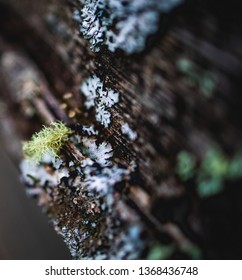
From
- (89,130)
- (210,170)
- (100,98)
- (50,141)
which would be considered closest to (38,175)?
(50,141)

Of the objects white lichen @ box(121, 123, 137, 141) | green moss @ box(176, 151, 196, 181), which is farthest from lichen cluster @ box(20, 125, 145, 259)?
green moss @ box(176, 151, 196, 181)

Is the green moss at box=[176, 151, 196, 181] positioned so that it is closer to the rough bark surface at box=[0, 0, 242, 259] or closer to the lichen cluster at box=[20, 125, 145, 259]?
the rough bark surface at box=[0, 0, 242, 259]

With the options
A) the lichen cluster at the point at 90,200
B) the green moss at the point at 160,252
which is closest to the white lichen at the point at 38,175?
the lichen cluster at the point at 90,200

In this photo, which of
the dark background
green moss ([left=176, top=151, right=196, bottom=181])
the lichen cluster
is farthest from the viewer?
the dark background

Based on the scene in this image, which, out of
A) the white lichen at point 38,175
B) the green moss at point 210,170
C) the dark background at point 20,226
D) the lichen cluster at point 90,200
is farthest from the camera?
the dark background at point 20,226

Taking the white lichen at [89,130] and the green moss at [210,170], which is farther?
the white lichen at [89,130]

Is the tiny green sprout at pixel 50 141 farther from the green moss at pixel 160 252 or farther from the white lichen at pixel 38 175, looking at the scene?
the green moss at pixel 160 252

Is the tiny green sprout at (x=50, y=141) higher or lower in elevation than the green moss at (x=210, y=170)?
higher

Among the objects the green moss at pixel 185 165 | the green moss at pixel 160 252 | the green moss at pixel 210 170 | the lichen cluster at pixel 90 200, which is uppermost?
the lichen cluster at pixel 90 200
